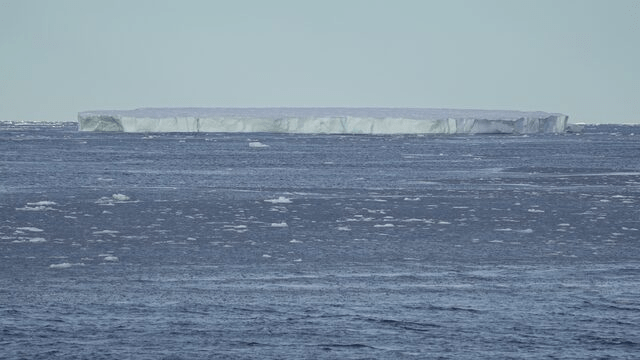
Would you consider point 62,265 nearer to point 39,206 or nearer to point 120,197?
point 39,206

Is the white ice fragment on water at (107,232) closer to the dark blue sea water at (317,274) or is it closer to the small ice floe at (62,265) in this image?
the dark blue sea water at (317,274)

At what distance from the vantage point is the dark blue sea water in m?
8.44

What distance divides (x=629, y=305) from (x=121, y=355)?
12.7ft

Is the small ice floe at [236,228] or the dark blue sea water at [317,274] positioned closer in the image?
the dark blue sea water at [317,274]

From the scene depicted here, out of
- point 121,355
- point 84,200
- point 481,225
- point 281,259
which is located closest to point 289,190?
point 84,200

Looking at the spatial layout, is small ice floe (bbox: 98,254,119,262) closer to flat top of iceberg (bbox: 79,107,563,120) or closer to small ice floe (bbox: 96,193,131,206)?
small ice floe (bbox: 96,193,131,206)

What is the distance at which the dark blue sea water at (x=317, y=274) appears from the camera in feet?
27.7

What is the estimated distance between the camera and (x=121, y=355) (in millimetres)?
7992

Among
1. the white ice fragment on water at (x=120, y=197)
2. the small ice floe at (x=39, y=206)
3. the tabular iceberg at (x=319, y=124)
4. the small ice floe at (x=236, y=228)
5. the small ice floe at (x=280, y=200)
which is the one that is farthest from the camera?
the tabular iceberg at (x=319, y=124)

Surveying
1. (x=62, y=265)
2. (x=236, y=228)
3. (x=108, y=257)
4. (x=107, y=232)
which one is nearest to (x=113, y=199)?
(x=236, y=228)

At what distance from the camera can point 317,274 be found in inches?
449

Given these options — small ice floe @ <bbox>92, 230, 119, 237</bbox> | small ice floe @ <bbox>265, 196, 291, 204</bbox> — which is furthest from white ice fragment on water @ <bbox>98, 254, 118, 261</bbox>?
small ice floe @ <bbox>265, 196, 291, 204</bbox>

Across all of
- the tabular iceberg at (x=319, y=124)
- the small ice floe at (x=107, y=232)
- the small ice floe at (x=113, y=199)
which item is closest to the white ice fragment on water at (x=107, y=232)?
the small ice floe at (x=107, y=232)

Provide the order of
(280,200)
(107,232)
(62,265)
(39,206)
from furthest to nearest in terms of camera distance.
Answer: (280,200) → (39,206) → (107,232) → (62,265)
